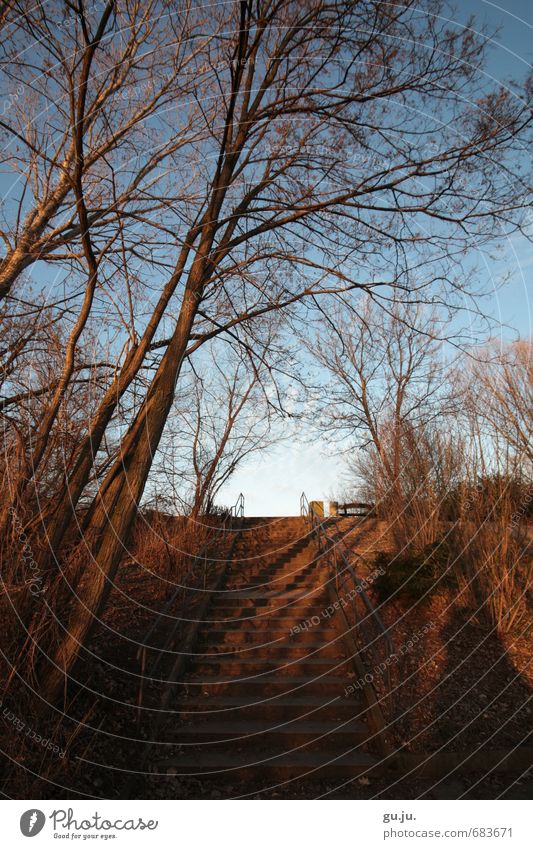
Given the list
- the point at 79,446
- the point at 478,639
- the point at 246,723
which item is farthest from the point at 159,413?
the point at 478,639

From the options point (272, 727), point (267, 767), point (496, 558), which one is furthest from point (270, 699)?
point (496, 558)

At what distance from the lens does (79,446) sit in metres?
6.17

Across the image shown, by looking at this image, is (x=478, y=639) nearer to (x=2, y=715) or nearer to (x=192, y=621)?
(x=192, y=621)

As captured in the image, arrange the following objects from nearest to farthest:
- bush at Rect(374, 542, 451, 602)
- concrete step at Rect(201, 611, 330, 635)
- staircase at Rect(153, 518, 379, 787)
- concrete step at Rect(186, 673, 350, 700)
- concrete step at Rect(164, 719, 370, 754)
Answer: staircase at Rect(153, 518, 379, 787), concrete step at Rect(164, 719, 370, 754), concrete step at Rect(186, 673, 350, 700), concrete step at Rect(201, 611, 330, 635), bush at Rect(374, 542, 451, 602)

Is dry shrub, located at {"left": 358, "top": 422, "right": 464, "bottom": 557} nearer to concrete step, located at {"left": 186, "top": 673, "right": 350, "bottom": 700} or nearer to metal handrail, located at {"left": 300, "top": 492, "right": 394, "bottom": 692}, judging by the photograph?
metal handrail, located at {"left": 300, "top": 492, "right": 394, "bottom": 692}

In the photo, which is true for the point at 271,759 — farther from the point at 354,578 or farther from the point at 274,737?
the point at 354,578

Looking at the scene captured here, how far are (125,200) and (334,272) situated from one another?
10.0 ft

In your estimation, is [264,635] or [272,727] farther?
[264,635]

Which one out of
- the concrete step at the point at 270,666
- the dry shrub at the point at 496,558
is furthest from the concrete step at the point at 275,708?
the dry shrub at the point at 496,558

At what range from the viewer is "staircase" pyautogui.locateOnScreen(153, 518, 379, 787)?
18.8ft

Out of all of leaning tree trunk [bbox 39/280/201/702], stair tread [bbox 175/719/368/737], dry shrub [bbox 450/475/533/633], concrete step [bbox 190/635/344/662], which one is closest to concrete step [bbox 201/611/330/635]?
concrete step [bbox 190/635/344/662]

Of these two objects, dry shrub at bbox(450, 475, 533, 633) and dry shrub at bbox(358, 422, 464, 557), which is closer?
dry shrub at bbox(450, 475, 533, 633)

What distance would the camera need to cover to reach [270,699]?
22.3 ft

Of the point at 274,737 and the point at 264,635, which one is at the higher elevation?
the point at 264,635
